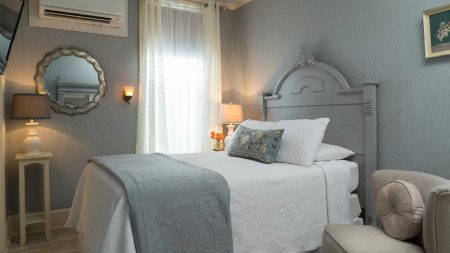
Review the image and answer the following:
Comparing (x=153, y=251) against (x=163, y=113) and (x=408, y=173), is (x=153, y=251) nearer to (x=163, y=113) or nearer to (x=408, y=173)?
(x=408, y=173)

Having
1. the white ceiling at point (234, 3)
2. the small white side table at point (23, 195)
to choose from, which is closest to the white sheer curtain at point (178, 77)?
the white ceiling at point (234, 3)

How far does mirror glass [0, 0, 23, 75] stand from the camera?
85.1 inches

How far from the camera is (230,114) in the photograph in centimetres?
394

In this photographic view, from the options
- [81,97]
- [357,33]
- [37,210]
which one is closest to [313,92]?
[357,33]

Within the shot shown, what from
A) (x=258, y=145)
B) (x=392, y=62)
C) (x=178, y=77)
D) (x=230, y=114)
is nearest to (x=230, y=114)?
(x=230, y=114)

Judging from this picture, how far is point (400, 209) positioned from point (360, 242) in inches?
10.8

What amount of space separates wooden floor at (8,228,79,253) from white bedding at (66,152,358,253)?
0.69 meters

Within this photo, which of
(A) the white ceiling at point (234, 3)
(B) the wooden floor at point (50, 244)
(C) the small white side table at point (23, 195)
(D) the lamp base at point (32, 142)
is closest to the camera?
(B) the wooden floor at point (50, 244)

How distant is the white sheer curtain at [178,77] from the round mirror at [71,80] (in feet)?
1.72

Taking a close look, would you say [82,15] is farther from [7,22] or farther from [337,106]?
[337,106]

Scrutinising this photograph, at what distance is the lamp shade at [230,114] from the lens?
3938 mm

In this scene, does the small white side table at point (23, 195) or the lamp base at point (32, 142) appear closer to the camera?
the small white side table at point (23, 195)

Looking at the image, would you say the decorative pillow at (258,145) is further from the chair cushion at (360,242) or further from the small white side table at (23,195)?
the small white side table at (23,195)

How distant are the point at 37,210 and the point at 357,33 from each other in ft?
11.9
